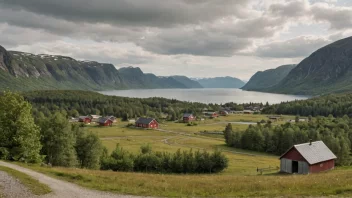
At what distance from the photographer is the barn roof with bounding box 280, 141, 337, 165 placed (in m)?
54.3

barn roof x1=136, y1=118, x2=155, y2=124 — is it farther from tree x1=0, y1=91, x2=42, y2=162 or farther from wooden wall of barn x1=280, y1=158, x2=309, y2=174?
tree x1=0, y1=91, x2=42, y2=162

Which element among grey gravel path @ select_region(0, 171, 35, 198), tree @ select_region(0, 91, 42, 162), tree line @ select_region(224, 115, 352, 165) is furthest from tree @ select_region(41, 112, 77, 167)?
tree line @ select_region(224, 115, 352, 165)

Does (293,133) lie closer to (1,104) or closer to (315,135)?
(315,135)

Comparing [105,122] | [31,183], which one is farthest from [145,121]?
[31,183]

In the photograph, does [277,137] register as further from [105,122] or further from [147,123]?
[105,122]

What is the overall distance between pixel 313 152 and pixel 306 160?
13.1 ft

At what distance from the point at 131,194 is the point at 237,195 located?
7666 millimetres

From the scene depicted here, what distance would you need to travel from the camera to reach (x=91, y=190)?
23.6m

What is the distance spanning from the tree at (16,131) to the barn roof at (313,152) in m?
41.9

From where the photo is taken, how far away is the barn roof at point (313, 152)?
54.3 meters

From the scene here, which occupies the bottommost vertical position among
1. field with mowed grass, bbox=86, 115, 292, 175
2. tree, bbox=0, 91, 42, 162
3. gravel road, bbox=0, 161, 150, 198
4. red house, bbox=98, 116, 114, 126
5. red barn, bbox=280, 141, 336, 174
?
field with mowed grass, bbox=86, 115, 292, 175

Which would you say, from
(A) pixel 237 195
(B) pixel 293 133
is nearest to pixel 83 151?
(A) pixel 237 195

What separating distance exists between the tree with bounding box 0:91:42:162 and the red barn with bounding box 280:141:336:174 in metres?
41.3

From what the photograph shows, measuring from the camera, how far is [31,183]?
23844mm
